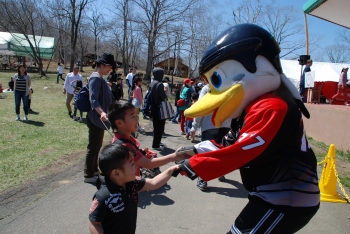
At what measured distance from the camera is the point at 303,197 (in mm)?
1698

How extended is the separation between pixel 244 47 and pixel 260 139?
63 cm

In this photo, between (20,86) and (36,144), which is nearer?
(36,144)

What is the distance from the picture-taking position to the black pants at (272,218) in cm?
168

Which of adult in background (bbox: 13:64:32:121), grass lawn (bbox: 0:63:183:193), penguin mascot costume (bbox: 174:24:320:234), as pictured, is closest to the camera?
penguin mascot costume (bbox: 174:24:320:234)

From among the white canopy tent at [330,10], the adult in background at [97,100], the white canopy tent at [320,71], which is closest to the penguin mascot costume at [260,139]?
the adult in background at [97,100]

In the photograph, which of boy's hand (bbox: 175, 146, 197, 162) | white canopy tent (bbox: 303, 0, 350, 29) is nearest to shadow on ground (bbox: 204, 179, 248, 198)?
boy's hand (bbox: 175, 146, 197, 162)

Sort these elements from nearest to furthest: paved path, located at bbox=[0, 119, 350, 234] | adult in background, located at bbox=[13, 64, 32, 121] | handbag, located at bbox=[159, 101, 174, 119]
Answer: paved path, located at bbox=[0, 119, 350, 234] → handbag, located at bbox=[159, 101, 174, 119] → adult in background, located at bbox=[13, 64, 32, 121]

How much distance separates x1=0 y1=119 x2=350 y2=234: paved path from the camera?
3250mm

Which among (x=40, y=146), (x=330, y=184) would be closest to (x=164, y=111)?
(x=40, y=146)

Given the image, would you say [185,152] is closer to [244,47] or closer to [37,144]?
[244,47]

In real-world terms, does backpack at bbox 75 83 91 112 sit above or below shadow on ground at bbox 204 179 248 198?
above

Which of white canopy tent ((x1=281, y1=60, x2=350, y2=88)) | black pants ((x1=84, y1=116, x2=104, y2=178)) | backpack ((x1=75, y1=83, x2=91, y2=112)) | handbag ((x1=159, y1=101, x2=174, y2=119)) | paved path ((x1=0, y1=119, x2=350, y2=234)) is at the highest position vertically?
white canopy tent ((x1=281, y1=60, x2=350, y2=88))

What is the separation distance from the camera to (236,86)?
185 centimetres

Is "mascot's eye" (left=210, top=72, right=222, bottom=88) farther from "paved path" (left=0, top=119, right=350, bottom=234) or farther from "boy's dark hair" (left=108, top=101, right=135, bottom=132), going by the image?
"paved path" (left=0, top=119, right=350, bottom=234)
